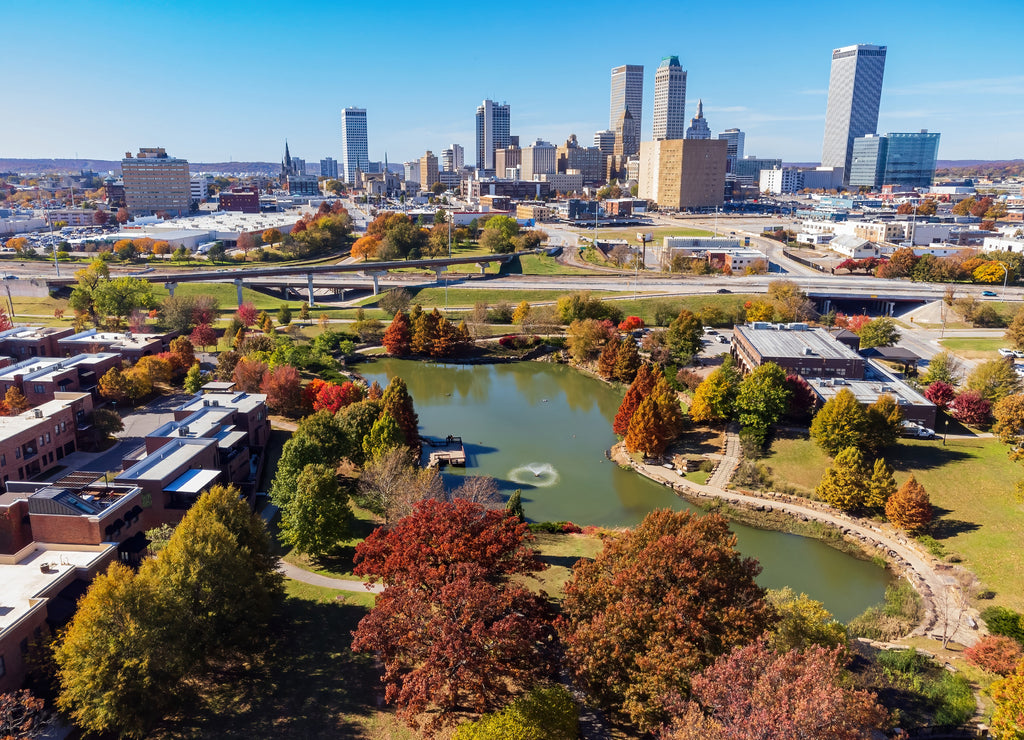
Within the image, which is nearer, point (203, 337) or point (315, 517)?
point (315, 517)

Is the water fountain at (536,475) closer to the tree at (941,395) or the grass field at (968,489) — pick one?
the grass field at (968,489)

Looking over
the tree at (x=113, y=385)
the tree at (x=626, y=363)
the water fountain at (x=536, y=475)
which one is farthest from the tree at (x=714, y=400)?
the tree at (x=113, y=385)

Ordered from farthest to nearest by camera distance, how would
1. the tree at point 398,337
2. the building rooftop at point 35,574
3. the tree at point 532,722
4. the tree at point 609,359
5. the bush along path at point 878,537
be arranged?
1. the tree at point 398,337
2. the tree at point 609,359
3. the bush along path at point 878,537
4. the building rooftop at point 35,574
5. the tree at point 532,722

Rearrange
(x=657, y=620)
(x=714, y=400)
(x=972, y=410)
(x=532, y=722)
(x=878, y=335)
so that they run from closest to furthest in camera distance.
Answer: (x=532, y=722), (x=657, y=620), (x=972, y=410), (x=714, y=400), (x=878, y=335)

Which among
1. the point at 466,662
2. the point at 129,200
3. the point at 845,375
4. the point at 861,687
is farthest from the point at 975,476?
the point at 129,200

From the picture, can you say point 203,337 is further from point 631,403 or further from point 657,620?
point 657,620

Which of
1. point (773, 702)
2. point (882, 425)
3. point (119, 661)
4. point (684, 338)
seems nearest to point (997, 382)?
point (882, 425)

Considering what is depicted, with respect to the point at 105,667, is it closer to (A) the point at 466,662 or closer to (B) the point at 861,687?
(A) the point at 466,662
